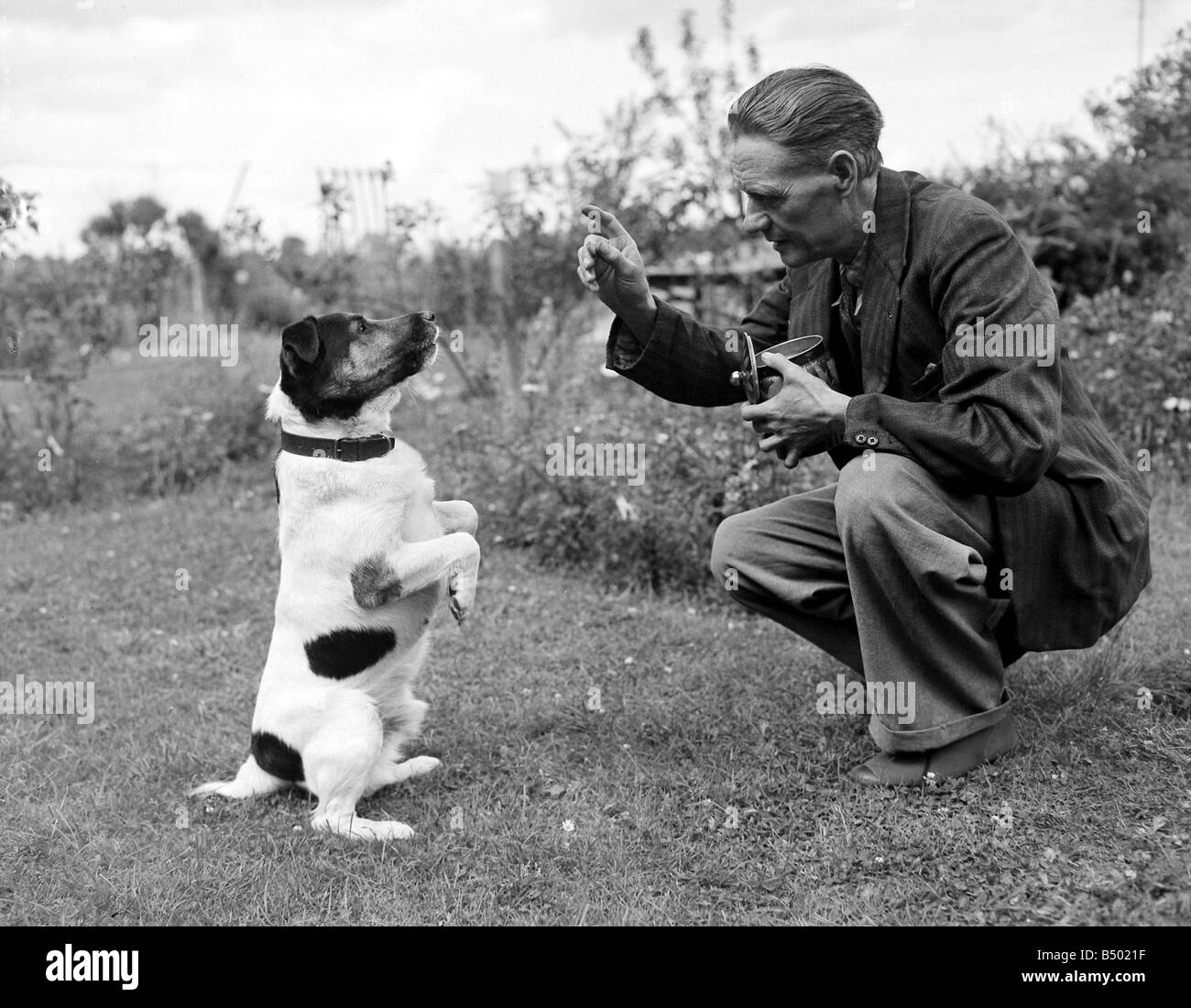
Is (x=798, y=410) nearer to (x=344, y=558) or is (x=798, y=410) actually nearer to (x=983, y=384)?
(x=983, y=384)

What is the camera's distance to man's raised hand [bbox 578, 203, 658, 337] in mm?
3434

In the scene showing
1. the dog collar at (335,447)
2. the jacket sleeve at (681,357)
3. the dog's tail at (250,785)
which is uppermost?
the jacket sleeve at (681,357)

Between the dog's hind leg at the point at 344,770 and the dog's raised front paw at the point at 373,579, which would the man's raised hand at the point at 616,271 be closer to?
the dog's raised front paw at the point at 373,579

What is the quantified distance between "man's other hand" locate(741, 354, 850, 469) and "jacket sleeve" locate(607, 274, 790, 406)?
1.22 ft

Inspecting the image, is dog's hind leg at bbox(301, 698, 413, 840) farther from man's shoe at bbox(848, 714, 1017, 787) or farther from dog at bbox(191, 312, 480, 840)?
man's shoe at bbox(848, 714, 1017, 787)

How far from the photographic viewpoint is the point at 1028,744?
3.62 meters

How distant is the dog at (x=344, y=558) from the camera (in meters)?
3.48

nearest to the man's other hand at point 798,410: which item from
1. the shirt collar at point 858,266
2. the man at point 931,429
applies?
the man at point 931,429

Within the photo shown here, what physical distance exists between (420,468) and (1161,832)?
2.34 metres

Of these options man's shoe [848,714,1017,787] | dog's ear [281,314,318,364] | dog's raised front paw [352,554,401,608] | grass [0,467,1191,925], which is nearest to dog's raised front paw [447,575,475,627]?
dog's raised front paw [352,554,401,608]

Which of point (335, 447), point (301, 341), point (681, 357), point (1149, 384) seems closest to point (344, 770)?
point (335, 447)

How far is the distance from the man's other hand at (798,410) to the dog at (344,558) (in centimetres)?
94
